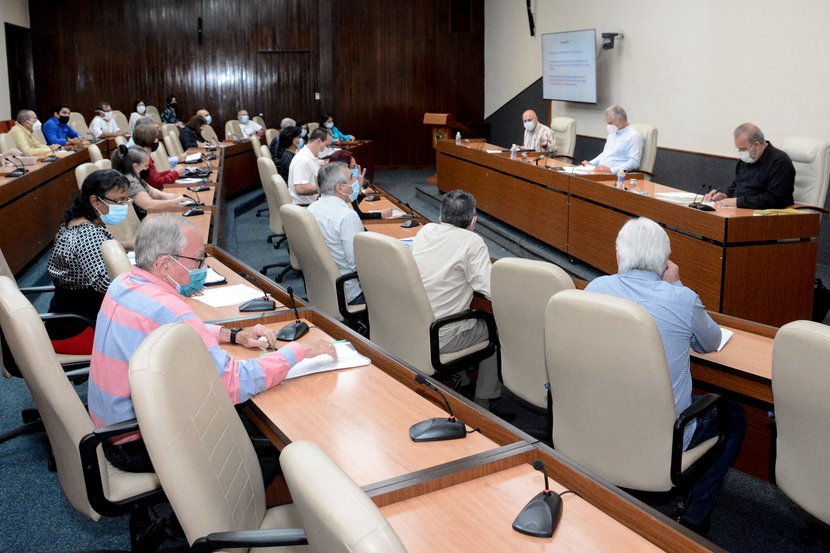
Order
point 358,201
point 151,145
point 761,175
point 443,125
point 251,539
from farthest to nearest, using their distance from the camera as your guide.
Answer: point 443,125, point 151,145, point 358,201, point 761,175, point 251,539

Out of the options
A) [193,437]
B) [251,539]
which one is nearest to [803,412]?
[251,539]

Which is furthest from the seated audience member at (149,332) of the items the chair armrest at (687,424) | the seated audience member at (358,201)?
the seated audience member at (358,201)

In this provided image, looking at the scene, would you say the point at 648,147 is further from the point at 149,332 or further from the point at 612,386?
the point at 149,332

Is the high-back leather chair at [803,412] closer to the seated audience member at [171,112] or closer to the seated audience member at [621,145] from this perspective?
the seated audience member at [621,145]

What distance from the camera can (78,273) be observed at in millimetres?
3453

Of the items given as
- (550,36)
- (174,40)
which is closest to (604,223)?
(550,36)

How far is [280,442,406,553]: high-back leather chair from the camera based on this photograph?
3.16ft

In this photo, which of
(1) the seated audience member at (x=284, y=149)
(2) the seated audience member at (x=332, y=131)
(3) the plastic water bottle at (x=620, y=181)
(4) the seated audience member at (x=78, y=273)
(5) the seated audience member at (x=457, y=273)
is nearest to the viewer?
(4) the seated audience member at (x=78, y=273)

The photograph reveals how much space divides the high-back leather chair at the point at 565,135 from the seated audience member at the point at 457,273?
18.6ft

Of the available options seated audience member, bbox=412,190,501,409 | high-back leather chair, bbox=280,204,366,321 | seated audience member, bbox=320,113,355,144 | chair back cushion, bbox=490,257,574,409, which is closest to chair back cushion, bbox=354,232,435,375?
seated audience member, bbox=412,190,501,409

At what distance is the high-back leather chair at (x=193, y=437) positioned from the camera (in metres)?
1.58

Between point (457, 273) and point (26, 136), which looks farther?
point (26, 136)

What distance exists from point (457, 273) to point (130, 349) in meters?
1.70

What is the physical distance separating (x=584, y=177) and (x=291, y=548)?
16.2 ft
